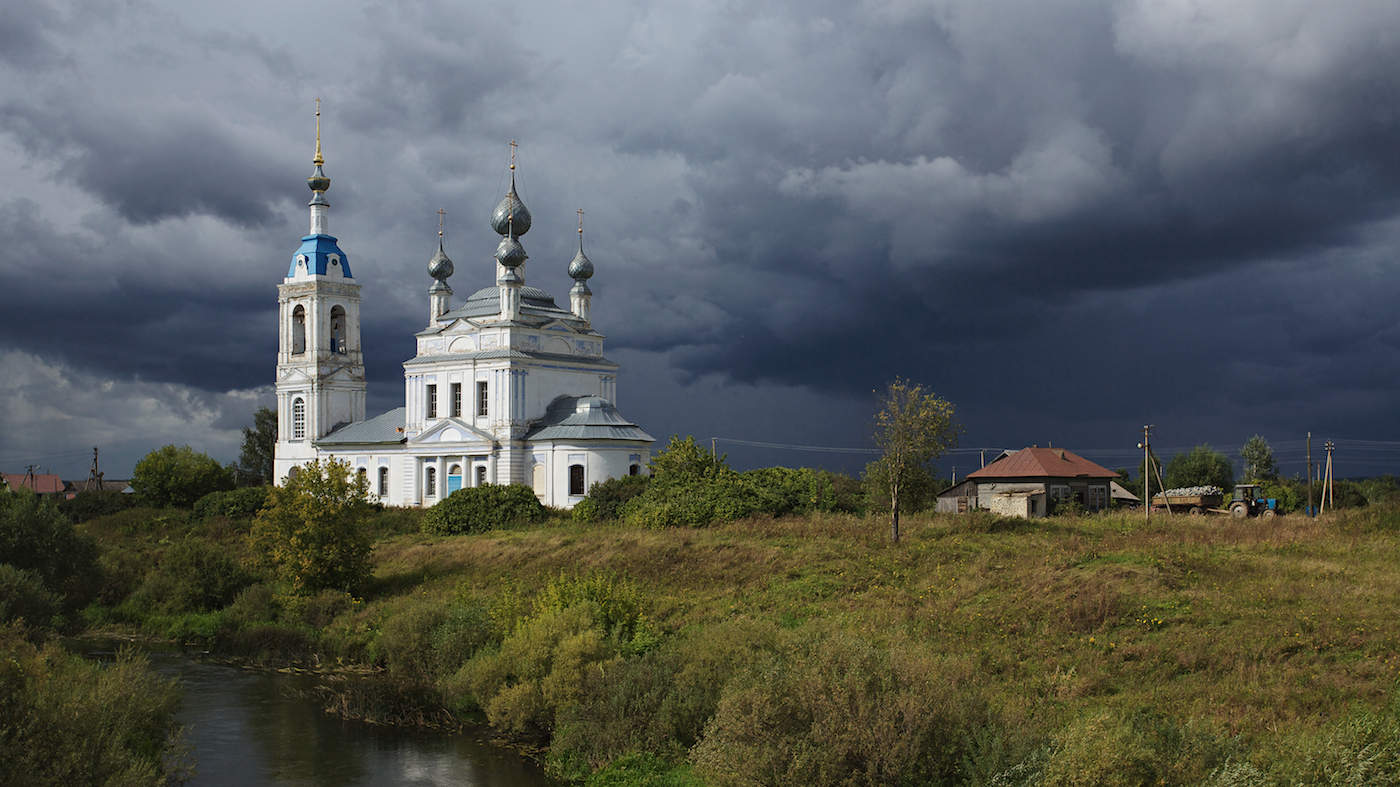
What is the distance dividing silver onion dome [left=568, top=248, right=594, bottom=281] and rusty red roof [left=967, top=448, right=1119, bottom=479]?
78.7 feet

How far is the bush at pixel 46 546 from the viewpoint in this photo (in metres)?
32.0

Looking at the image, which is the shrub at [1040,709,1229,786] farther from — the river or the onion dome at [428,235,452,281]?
the onion dome at [428,235,452,281]

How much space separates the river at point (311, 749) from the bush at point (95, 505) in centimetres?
3466

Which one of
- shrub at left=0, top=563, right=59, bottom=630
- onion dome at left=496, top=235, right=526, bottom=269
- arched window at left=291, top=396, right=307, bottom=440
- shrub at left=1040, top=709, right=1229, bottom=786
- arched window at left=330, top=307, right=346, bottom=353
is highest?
onion dome at left=496, top=235, right=526, bottom=269

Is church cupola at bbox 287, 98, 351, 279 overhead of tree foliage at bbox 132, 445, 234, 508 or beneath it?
overhead

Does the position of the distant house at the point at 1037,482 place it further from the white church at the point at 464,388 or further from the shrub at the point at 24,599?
the shrub at the point at 24,599

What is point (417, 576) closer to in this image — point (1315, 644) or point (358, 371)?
point (1315, 644)

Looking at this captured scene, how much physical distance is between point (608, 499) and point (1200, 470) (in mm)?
36251

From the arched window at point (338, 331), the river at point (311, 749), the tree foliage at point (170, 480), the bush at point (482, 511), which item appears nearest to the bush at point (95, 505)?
the tree foliage at point (170, 480)

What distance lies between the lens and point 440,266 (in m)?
61.8

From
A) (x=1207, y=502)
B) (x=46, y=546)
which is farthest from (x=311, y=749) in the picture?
(x=1207, y=502)

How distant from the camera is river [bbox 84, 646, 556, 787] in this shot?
63.9 feet

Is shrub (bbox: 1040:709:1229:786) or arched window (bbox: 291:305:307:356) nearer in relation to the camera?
shrub (bbox: 1040:709:1229:786)

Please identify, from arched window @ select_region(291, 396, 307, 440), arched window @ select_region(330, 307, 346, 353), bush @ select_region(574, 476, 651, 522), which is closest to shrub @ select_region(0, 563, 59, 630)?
bush @ select_region(574, 476, 651, 522)
